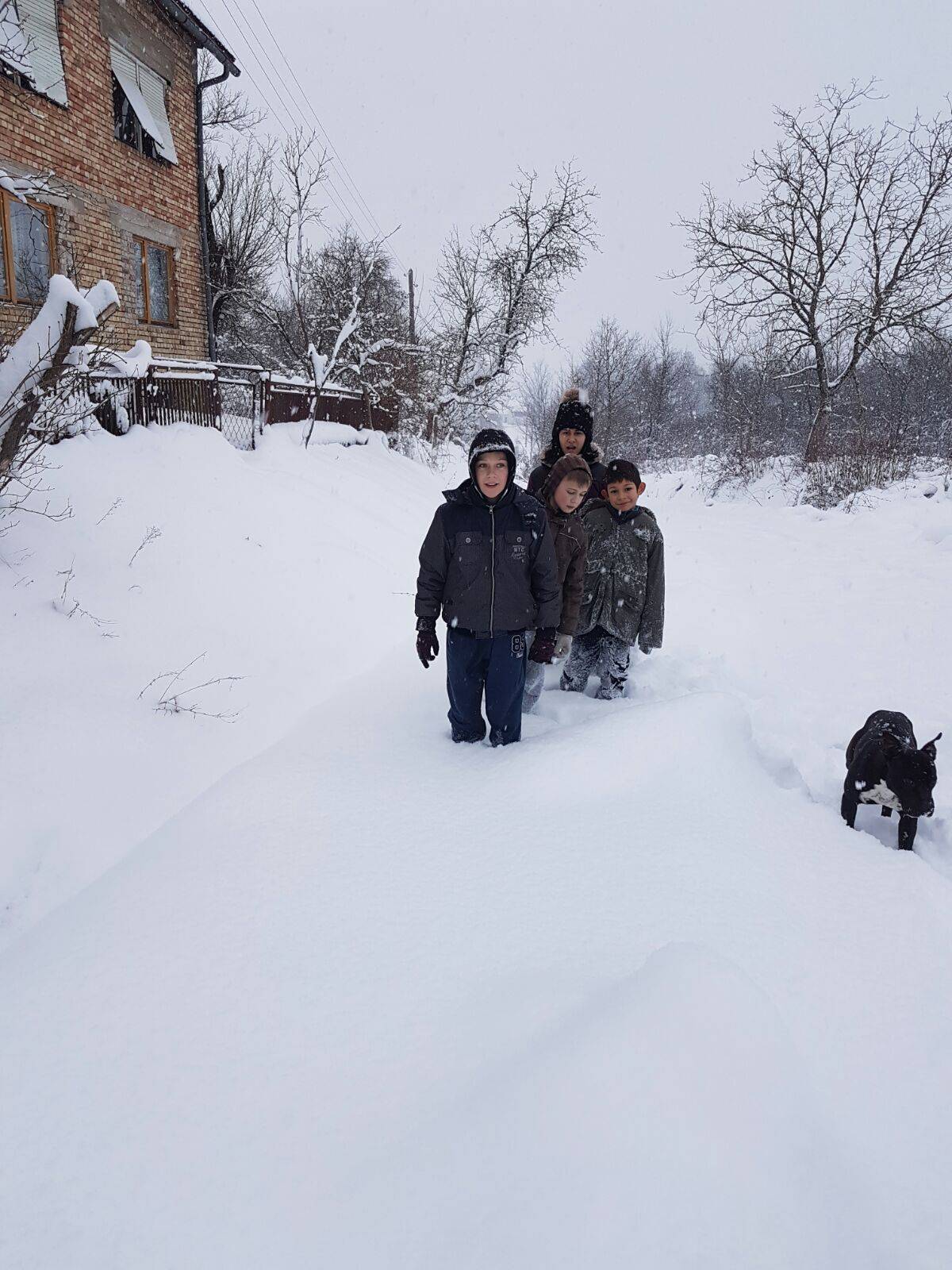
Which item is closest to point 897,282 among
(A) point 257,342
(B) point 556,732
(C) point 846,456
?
(C) point 846,456

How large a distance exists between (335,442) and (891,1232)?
1435cm

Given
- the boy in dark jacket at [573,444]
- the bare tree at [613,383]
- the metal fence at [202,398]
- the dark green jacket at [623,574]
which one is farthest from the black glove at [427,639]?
the bare tree at [613,383]

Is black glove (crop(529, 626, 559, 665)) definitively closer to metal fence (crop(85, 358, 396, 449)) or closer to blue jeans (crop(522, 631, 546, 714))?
blue jeans (crop(522, 631, 546, 714))

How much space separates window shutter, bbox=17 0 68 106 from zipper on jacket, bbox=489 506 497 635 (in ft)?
34.1

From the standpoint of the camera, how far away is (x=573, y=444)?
14.0ft

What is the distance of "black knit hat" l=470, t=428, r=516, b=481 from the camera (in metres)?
3.01

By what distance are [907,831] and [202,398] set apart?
29.0 feet

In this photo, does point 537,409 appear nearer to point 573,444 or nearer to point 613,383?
point 613,383

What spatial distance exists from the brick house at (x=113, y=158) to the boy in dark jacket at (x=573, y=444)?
6.96 meters

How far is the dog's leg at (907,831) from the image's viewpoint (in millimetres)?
2742

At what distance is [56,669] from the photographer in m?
3.46

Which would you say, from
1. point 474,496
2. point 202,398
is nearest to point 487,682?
point 474,496

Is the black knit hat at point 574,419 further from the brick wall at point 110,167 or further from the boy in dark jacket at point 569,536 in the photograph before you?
the brick wall at point 110,167

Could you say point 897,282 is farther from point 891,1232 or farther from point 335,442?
point 891,1232
